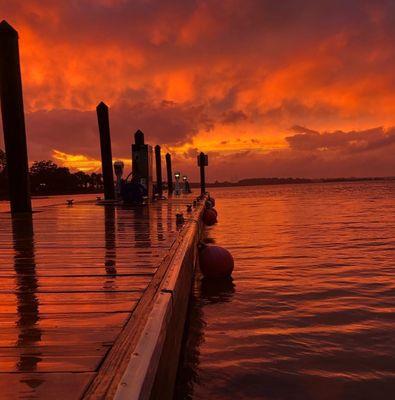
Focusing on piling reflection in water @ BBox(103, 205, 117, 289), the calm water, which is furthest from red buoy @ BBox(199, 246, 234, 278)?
piling reflection in water @ BBox(103, 205, 117, 289)

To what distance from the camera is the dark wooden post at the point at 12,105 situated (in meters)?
13.1

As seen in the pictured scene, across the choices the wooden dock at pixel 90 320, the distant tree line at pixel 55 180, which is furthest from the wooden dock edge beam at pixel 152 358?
the distant tree line at pixel 55 180

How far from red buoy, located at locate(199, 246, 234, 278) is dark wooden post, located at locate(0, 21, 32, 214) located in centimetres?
627

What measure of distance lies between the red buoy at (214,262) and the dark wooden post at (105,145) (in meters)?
13.4

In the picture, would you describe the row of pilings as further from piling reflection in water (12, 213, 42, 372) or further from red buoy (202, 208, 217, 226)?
red buoy (202, 208, 217, 226)

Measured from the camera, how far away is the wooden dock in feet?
7.80

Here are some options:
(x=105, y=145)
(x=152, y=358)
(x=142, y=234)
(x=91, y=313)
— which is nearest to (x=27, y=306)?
(x=91, y=313)

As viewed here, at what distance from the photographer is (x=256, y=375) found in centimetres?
491

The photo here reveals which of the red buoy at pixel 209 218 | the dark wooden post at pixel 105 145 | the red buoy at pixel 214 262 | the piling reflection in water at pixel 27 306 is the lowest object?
the red buoy at pixel 209 218

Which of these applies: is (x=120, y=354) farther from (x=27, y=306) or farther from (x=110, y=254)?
(x=110, y=254)

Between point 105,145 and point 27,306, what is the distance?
1869cm

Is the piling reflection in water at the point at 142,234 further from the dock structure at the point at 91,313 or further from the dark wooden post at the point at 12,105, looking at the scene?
the dark wooden post at the point at 12,105

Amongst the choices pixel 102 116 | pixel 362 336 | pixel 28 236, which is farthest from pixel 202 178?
pixel 362 336

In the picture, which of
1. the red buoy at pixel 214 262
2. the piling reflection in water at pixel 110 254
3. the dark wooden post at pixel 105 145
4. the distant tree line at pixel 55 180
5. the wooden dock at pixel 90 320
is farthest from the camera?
the distant tree line at pixel 55 180
